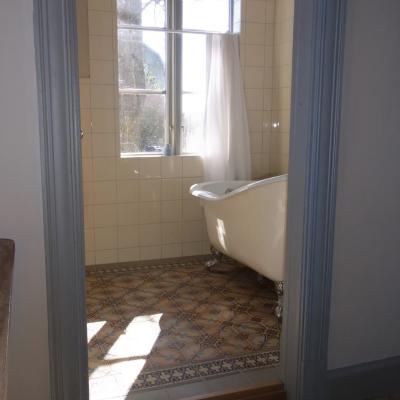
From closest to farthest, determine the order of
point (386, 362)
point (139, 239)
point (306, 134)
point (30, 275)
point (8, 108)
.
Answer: point (8, 108) < point (30, 275) < point (306, 134) < point (386, 362) < point (139, 239)

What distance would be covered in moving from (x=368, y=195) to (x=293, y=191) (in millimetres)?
331

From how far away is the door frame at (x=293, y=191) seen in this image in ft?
5.08

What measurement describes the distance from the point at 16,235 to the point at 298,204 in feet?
3.47

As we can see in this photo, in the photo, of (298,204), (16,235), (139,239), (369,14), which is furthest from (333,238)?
(139,239)

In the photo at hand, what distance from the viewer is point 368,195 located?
2.04m

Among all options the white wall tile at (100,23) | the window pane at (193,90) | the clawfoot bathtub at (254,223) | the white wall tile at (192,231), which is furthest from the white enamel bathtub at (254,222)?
the white wall tile at (100,23)

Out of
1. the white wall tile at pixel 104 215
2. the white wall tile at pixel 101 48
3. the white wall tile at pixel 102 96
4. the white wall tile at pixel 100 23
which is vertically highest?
the white wall tile at pixel 100 23

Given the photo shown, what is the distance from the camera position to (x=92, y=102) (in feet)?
12.1

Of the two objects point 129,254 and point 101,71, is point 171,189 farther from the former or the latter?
point 101,71

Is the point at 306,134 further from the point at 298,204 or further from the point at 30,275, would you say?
the point at 30,275

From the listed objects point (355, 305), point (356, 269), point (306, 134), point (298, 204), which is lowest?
point (355, 305)

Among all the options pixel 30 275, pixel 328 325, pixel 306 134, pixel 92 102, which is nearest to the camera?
pixel 30 275

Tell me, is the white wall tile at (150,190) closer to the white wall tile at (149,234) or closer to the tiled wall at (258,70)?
the white wall tile at (149,234)

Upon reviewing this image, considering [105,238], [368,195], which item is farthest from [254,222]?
[105,238]
